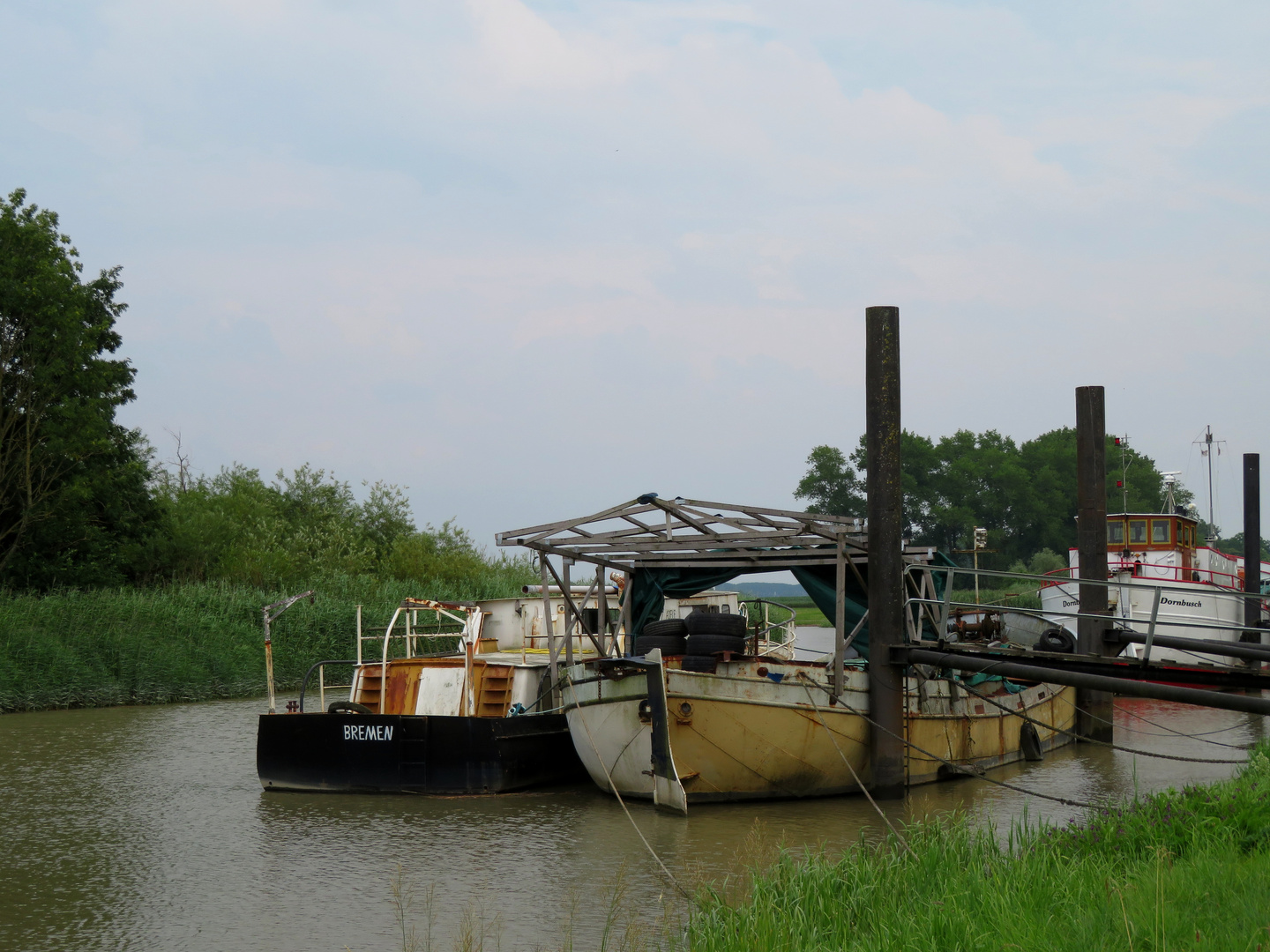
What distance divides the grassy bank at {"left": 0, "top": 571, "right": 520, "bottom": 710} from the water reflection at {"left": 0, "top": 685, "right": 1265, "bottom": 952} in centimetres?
693

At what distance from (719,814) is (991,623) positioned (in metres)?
8.39

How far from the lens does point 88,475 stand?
35438 mm

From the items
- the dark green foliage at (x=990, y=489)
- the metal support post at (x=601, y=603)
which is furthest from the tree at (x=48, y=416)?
the dark green foliage at (x=990, y=489)

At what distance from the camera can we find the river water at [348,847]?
988cm

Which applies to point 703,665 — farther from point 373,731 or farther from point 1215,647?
point 1215,647

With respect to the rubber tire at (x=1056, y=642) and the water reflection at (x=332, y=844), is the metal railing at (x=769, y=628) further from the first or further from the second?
the water reflection at (x=332, y=844)

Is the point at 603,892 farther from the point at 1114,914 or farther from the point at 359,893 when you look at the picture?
the point at 1114,914

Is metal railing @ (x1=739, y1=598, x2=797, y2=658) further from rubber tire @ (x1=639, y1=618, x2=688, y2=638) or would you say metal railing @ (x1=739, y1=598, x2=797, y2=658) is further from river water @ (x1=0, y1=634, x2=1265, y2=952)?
river water @ (x1=0, y1=634, x2=1265, y2=952)

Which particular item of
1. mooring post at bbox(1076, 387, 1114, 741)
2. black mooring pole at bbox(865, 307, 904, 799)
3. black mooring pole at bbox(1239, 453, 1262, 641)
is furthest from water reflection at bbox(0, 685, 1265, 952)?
black mooring pole at bbox(1239, 453, 1262, 641)

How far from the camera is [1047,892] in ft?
24.3

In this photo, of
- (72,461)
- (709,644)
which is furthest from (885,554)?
(72,461)

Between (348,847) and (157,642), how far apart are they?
18.9 m

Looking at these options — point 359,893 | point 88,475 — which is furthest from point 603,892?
point 88,475

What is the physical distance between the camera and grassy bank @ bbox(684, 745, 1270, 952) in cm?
640
